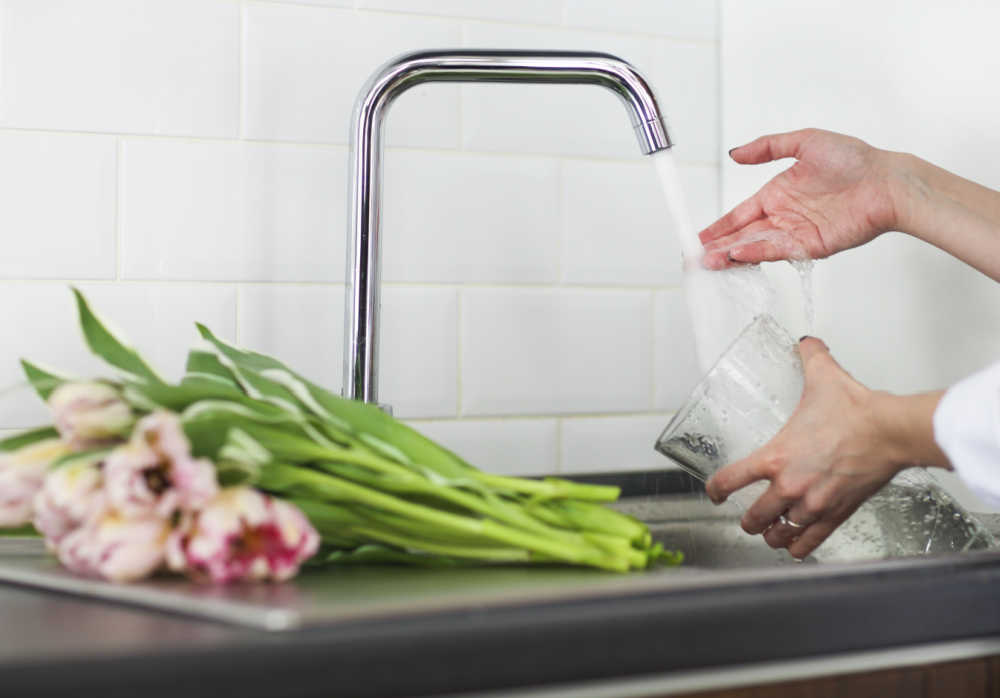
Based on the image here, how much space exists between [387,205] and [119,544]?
70 centimetres

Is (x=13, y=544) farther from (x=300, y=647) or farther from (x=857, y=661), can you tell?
(x=857, y=661)

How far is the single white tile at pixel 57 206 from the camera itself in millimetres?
1043

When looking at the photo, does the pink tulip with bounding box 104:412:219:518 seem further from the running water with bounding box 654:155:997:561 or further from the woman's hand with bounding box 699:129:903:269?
the woman's hand with bounding box 699:129:903:269

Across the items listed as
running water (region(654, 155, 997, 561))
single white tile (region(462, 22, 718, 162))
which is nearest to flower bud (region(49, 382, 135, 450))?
running water (region(654, 155, 997, 561))

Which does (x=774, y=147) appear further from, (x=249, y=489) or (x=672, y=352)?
(x=249, y=489)

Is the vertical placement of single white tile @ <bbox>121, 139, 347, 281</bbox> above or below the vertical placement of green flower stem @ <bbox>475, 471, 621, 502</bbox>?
above

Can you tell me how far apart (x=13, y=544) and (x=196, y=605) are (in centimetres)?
39

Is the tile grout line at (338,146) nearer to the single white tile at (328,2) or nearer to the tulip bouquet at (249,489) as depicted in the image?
the single white tile at (328,2)

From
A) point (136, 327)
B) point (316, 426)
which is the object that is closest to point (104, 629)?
point (316, 426)

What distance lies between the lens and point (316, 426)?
664 millimetres

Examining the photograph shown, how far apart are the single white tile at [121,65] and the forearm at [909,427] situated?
719 mm

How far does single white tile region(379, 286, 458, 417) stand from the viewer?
3.92 feet

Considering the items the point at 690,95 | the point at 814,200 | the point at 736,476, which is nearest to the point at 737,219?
the point at 814,200

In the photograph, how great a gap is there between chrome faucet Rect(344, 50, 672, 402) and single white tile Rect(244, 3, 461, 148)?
0.58 ft
